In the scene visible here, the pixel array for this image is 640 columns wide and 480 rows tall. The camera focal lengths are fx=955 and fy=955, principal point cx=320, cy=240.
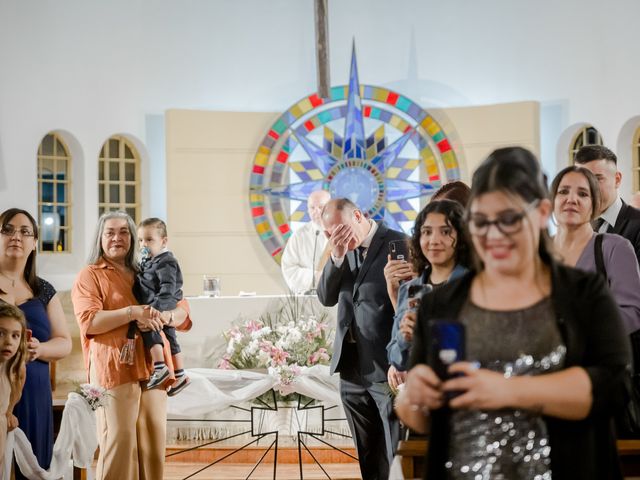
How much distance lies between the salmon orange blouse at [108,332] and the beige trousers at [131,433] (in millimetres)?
61

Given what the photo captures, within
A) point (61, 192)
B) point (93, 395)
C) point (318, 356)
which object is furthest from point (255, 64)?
point (93, 395)

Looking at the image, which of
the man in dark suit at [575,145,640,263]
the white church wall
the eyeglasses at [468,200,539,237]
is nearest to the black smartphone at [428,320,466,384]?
the eyeglasses at [468,200,539,237]

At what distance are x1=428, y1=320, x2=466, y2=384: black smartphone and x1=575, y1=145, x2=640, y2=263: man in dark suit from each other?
1.90 m

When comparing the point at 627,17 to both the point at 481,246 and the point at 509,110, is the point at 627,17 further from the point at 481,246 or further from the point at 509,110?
the point at 481,246

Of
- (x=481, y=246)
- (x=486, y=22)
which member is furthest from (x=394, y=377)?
(x=486, y=22)

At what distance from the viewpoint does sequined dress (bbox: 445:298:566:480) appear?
1.40 meters

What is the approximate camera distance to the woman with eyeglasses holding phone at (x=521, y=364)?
54.6 inches

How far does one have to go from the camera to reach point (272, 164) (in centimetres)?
858

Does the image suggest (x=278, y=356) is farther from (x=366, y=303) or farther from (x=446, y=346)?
(x=446, y=346)

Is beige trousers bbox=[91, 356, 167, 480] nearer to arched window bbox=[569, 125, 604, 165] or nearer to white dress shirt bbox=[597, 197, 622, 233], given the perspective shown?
white dress shirt bbox=[597, 197, 622, 233]

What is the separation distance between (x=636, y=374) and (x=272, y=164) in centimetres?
614

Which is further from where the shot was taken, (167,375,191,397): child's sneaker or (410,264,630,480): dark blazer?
(167,375,191,397): child's sneaker

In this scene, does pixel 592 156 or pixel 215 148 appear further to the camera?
pixel 215 148

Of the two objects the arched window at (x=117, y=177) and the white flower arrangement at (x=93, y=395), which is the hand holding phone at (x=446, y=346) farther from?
the arched window at (x=117, y=177)
